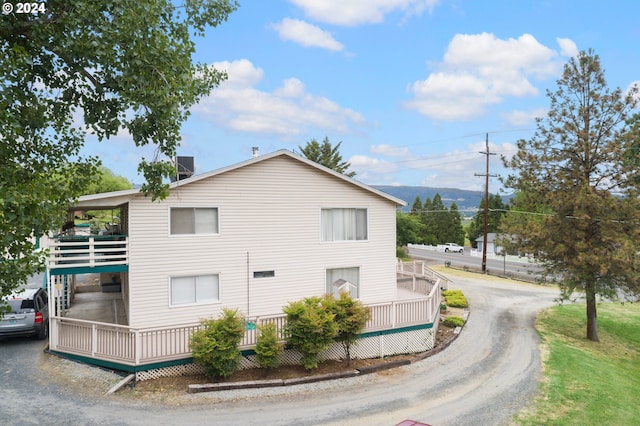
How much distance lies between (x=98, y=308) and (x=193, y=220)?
23.8 feet

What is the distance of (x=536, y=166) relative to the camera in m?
19.6

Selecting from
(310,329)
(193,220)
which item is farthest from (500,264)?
(193,220)

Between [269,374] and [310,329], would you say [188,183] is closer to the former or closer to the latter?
[310,329]

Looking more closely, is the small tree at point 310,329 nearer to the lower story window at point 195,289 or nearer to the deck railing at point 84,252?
the lower story window at point 195,289

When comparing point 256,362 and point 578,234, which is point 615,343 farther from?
point 256,362

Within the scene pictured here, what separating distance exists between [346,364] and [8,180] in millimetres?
10879

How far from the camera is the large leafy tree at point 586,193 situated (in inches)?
705

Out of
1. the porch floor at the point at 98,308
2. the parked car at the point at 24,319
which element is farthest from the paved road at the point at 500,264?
the parked car at the point at 24,319

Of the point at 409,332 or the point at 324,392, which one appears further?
the point at 409,332

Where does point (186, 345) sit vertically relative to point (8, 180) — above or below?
below

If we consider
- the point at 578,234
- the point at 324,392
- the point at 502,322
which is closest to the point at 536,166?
the point at 578,234

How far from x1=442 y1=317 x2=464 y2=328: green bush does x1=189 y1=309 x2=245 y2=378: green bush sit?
33.6ft

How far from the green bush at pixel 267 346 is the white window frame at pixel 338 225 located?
4.98 metres

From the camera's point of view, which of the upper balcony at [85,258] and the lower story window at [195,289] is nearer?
the upper balcony at [85,258]
